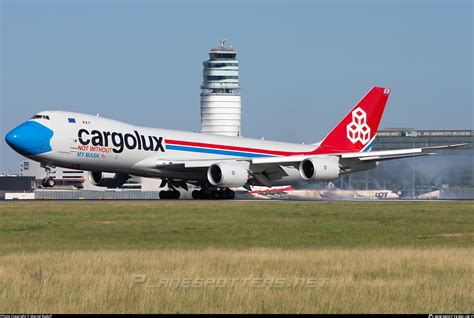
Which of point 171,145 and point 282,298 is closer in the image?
point 282,298

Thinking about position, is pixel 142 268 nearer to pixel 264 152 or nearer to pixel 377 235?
pixel 377 235

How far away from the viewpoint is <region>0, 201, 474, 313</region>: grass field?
18281 mm

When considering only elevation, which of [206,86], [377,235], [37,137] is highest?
[206,86]

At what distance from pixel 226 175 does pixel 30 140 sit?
36.4 feet

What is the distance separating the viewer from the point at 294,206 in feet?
165

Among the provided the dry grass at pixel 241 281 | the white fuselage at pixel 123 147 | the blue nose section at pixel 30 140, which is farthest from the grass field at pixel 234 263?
the white fuselage at pixel 123 147

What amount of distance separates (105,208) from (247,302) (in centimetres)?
2900

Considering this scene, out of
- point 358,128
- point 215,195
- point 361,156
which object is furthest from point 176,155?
point 358,128

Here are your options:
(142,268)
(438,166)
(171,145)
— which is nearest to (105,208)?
(171,145)

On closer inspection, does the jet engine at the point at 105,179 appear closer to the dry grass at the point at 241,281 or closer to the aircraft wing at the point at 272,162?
the aircraft wing at the point at 272,162

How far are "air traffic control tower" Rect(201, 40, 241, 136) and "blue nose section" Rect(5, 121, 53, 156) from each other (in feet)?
418

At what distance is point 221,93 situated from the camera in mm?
183625

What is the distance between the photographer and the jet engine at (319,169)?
57438mm

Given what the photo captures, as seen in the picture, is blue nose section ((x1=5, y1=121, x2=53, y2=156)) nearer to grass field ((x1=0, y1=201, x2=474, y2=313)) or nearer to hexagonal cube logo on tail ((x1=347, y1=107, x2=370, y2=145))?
grass field ((x1=0, y1=201, x2=474, y2=313))
